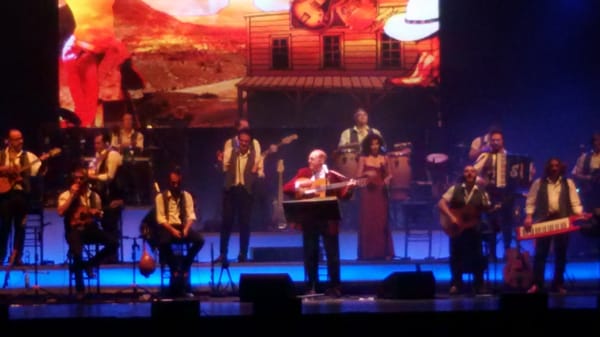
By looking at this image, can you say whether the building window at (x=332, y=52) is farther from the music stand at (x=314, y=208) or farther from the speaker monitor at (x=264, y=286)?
the speaker monitor at (x=264, y=286)

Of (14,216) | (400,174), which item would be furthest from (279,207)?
(14,216)

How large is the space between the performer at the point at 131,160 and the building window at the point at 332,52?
3109 mm

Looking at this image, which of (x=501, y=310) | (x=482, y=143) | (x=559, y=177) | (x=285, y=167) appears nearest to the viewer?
(x=501, y=310)

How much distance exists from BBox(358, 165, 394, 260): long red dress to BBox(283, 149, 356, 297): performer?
5.39 feet

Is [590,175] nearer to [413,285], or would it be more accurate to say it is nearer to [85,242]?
[413,285]

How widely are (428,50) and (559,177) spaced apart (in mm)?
4440

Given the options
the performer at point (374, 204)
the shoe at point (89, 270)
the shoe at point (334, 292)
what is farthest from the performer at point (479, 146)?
the shoe at point (89, 270)

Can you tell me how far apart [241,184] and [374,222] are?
189 centimetres

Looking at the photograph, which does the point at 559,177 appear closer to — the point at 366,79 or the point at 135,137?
the point at 366,79

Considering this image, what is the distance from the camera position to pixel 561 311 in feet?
28.2

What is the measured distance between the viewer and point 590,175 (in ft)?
50.9

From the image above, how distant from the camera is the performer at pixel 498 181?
1497 centimetres

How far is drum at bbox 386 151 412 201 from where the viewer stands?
16.5m

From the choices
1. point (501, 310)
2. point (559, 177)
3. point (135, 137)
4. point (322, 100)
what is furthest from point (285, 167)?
point (501, 310)
